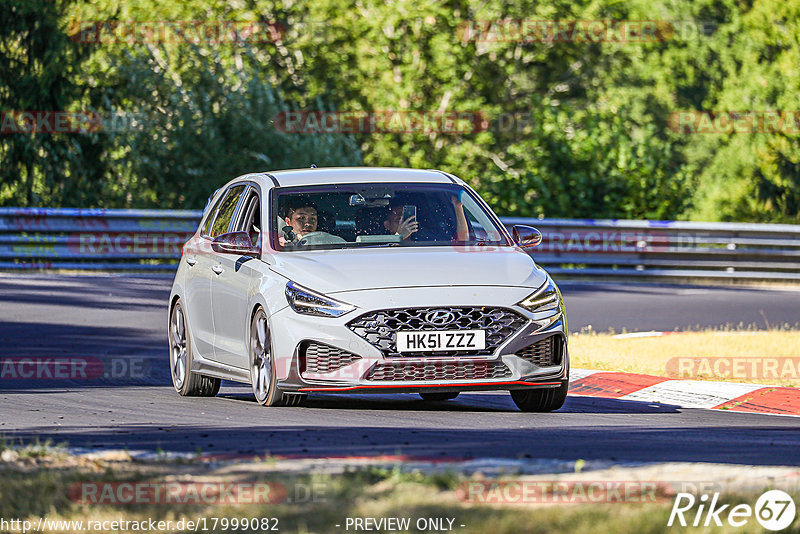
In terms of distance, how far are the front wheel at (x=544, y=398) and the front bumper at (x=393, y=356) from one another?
0.44 m

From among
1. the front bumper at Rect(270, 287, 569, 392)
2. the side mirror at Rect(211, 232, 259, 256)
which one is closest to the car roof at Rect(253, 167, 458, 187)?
the side mirror at Rect(211, 232, 259, 256)

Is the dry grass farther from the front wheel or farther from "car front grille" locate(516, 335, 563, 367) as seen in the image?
"car front grille" locate(516, 335, 563, 367)

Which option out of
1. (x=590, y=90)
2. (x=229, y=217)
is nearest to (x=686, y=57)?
(x=590, y=90)

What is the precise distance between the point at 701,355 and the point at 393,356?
5.21 m

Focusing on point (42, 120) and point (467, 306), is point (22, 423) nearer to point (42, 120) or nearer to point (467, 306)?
point (467, 306)

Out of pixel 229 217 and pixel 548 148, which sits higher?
pixel 229 217

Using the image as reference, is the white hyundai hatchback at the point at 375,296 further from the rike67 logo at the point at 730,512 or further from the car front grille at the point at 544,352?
the rike67 logo at the point at 730,512

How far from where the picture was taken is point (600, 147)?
109 ft

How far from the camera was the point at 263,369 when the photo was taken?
10633 millimetres

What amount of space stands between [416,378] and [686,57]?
56.3 metres

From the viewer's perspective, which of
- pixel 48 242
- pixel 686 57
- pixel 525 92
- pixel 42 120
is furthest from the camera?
pixel 686 57

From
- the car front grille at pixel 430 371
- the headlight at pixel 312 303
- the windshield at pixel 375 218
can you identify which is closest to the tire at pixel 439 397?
the windshield at pixel 375 218

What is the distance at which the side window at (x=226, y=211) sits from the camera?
12.3 m

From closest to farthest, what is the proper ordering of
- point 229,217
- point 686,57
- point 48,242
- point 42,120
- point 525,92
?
point 229,217
point 48,242
point 42,120
point 525,92
point 686,57
